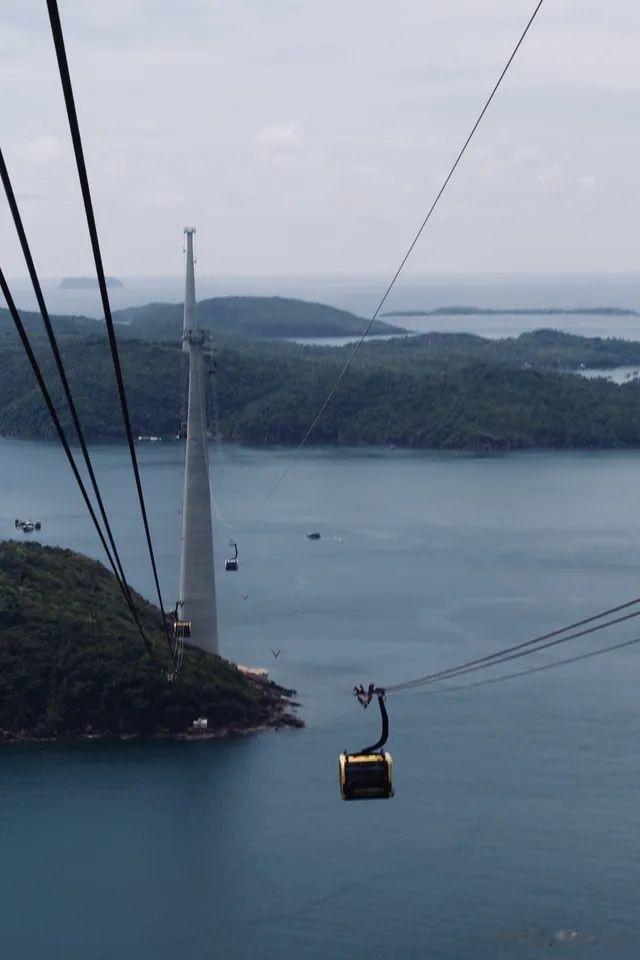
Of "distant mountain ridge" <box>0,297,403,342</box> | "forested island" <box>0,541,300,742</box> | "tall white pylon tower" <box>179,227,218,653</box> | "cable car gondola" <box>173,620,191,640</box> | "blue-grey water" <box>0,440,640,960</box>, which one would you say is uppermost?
"distant mountain ridge" <box>0,297,403,342</box>

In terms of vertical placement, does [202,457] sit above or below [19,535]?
above

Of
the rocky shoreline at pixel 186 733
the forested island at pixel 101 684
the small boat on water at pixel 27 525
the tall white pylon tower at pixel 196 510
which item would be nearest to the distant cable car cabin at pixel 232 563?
the small boat on water at pixel 27 525

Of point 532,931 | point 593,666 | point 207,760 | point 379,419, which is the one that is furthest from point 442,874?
point 379,419

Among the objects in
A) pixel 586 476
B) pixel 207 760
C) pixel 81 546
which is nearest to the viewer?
pixel 207 760

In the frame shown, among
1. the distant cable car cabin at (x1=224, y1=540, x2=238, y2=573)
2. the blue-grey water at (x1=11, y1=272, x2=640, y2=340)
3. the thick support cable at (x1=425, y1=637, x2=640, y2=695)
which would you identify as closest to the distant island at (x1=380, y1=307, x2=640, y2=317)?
the blue-grey water at (x1=11, y1=272, x2=640, y2=340)

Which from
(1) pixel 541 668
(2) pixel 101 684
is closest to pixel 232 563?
(1) pixel 541 668

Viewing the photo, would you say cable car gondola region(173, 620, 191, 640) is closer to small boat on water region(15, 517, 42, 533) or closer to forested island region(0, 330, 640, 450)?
small boat on water region(15, 517, 42, 533)

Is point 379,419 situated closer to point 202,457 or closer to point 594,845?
point 202,457
